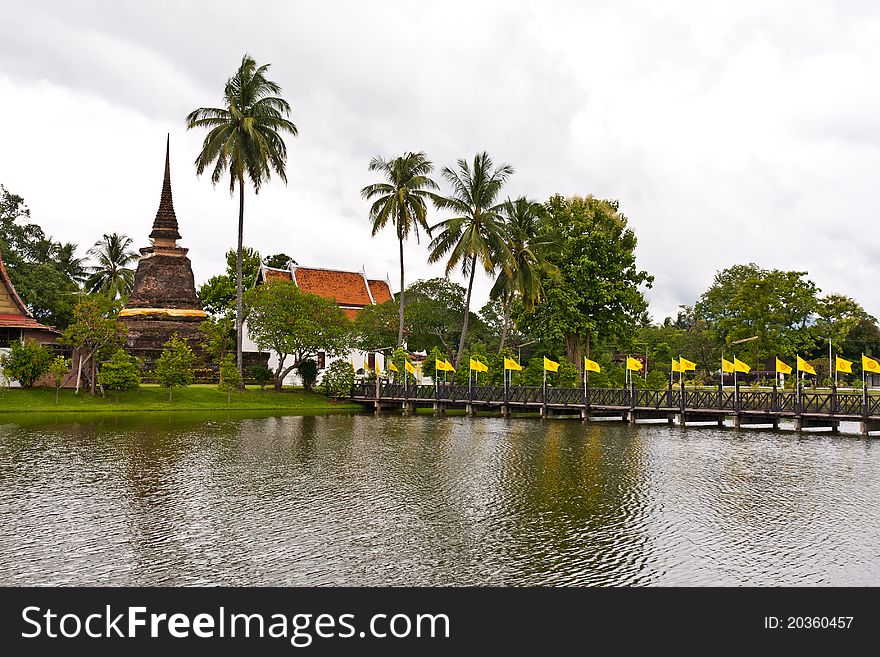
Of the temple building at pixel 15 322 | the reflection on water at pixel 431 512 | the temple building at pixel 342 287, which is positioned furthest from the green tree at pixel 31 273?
the reflection on water at pixel 431 512

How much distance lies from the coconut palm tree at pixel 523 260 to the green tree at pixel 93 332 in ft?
77.2

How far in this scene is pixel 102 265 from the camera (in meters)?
74.1

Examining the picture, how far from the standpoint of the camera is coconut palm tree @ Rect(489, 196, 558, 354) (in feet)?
158

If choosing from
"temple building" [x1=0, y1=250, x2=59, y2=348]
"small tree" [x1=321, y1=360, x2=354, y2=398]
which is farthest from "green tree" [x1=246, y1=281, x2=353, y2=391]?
"temple building" [x1=0, y1=250, x2=59, y2=348]

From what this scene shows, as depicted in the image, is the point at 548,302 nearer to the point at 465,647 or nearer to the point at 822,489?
the point at 822,489

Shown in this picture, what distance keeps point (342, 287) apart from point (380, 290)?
4104mm

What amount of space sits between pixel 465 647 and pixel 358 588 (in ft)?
6.55

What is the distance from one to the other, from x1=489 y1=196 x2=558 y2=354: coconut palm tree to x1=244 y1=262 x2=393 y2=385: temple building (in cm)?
1805

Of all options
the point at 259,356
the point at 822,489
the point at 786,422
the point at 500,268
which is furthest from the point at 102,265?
the point at 822,489

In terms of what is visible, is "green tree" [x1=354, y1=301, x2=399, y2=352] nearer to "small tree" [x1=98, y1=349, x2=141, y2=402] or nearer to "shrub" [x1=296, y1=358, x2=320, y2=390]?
"shrub" [x1=296, y1=358, x2=320, y2=390]

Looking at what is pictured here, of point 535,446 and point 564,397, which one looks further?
point 564,397

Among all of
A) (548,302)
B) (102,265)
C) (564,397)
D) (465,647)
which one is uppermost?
(102,265)

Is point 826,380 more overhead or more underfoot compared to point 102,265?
more underfoot

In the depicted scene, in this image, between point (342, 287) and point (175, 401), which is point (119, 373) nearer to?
point (175, 401)
